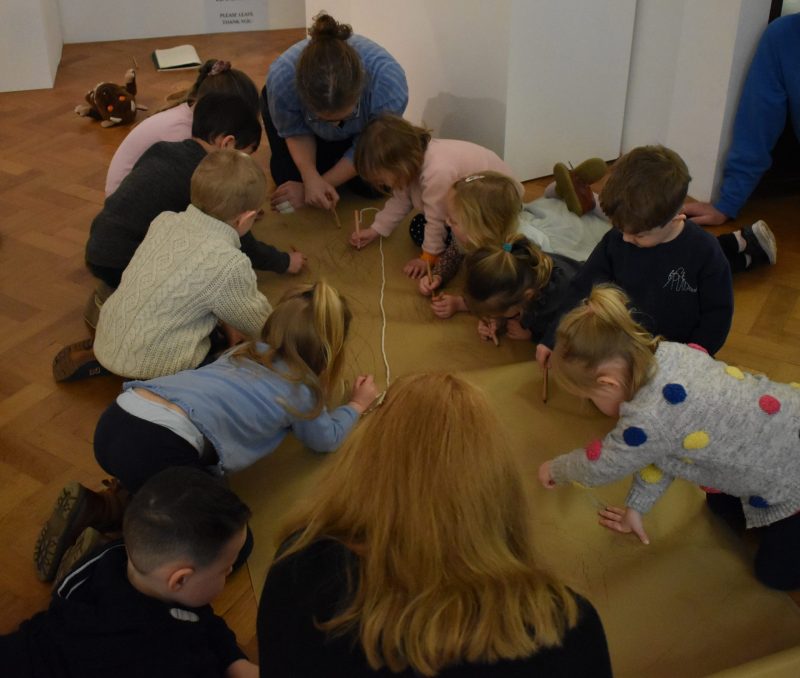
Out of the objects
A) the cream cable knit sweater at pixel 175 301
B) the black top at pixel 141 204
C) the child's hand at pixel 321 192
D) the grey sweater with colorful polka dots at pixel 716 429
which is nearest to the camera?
the grey sweater with colorful polka dots at pixel 716 429

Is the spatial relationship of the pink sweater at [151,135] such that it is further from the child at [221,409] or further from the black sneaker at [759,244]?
the black sneaker at [759,244]

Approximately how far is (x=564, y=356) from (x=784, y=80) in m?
1.53

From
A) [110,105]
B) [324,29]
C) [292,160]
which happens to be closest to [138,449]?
[324,29]

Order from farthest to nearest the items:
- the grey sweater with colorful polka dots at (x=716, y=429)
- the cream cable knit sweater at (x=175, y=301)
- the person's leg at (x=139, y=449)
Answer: the cream cable knit sweater at (x=175, y=301)
the person's leg at (x=139, y=449)
the grey sweater with colorful polka dots at (x=716, y=429)

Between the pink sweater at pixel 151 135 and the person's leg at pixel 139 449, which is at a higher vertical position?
the pink sweater at pixel 151 135

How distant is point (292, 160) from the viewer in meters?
2.77

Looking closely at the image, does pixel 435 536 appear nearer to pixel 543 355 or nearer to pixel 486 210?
pixel 543 355

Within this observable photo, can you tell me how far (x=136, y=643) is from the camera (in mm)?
1189

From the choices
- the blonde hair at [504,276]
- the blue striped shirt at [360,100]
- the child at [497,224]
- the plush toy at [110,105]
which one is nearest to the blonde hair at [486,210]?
the child at [497,224]

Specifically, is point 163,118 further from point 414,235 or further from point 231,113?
point 414,235

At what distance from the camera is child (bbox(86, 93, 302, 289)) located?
2180mm

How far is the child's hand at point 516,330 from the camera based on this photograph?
216 cm

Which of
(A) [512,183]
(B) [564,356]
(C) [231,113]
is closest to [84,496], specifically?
(B) [564,356]

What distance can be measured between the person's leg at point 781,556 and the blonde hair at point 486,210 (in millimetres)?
944
